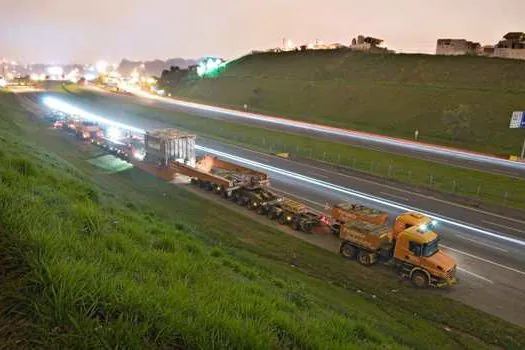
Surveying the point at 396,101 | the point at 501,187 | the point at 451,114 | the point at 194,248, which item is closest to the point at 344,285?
the point at 194,248

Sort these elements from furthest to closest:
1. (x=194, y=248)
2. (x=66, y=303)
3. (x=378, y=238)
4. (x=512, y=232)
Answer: (x=512, y=232) → (x=378, y=238) → (x=194, y=248) → (x=66, y=303)

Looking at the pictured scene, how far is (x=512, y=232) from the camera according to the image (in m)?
28.1

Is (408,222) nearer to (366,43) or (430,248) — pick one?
(430,248)

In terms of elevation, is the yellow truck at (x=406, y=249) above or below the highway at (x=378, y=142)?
below

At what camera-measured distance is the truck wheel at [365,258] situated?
21.5 meters

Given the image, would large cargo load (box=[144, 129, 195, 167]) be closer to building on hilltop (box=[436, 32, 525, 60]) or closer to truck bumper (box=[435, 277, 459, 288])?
truck bumper (box=[435, 277, 459, 288])

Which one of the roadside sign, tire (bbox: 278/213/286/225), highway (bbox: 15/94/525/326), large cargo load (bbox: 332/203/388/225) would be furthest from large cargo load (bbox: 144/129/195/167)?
the roadside sign

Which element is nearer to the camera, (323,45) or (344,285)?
(344,285)

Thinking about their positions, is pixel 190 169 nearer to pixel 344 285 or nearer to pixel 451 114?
pixel 344 285

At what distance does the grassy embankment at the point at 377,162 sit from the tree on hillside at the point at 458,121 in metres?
14.8

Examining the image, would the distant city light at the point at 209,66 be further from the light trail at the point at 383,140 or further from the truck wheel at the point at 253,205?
the truck wheel at the point at 253,205


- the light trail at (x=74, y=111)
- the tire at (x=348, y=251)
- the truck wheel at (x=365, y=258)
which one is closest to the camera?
the truck wheel at (x=365, y=258)

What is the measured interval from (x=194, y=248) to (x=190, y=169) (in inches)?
855

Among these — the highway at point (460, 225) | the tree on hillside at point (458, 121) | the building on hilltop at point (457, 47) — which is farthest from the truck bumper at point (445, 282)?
the building on hilltop at point (457, 47)
